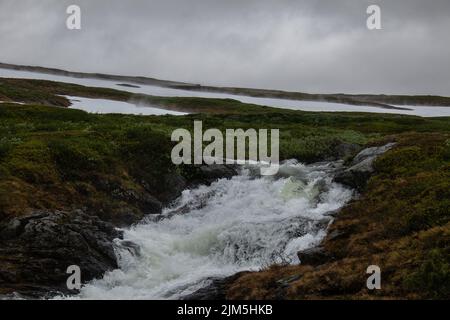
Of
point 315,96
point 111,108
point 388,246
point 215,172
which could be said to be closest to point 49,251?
point 388,246

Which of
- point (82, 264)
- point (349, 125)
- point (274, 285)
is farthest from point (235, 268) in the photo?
point (349, 125)

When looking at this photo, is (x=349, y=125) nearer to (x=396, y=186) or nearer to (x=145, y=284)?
(x=396, y=186)

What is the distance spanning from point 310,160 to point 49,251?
22.9 metres

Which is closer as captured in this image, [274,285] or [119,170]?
[274,285]

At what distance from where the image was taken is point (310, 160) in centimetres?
3991

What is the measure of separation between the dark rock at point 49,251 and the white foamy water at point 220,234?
30.8 inches

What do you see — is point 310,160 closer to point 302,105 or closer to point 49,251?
point 49,251

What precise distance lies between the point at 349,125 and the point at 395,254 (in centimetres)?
4922

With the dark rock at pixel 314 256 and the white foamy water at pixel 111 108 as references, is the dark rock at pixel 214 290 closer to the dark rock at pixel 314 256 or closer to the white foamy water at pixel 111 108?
the dark rock at pixel 314 256

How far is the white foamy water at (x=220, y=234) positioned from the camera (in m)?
21.4

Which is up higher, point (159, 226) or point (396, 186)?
point (396, 186)

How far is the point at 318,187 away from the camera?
1210 inches
